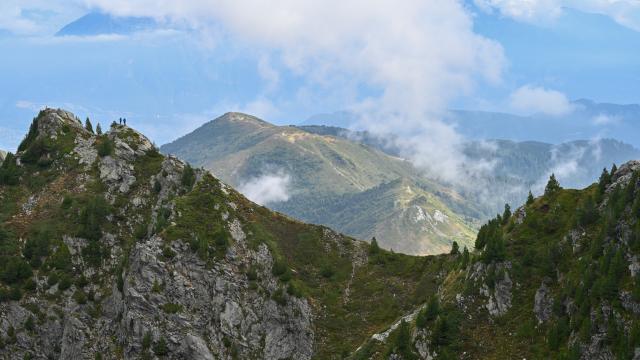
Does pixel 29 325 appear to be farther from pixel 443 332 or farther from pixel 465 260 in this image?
pixel 465 260

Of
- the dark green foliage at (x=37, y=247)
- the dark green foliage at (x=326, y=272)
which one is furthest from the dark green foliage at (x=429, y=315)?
the dark green foliage at (x=37, y=247)

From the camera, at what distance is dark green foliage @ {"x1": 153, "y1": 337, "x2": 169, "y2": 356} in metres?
109

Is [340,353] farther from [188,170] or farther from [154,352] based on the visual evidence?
[188,170]

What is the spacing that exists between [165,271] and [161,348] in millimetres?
13907

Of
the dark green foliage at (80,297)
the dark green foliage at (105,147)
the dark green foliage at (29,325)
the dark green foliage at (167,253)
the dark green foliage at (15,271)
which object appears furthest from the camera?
the dark green foliage at (105,147)

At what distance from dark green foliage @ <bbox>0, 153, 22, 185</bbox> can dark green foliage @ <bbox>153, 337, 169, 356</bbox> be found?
5678 cm

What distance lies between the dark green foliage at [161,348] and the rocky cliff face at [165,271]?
217 millimetres

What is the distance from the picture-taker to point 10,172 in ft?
469

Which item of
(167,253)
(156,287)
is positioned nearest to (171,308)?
(156,287)

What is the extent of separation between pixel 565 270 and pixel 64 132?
112767 mm

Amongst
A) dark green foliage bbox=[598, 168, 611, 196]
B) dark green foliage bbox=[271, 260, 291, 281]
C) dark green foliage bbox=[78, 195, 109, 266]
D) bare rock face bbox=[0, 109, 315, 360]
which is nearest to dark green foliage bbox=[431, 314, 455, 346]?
bare rock face bbox=[0, 109, 315, 360]

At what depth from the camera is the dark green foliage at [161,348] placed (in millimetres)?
108812

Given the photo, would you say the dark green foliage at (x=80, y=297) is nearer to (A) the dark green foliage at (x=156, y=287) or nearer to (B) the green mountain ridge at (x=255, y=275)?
(B) the green mountain ridge at (x=255, y=275)

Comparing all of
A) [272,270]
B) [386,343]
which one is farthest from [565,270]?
[272,270]
